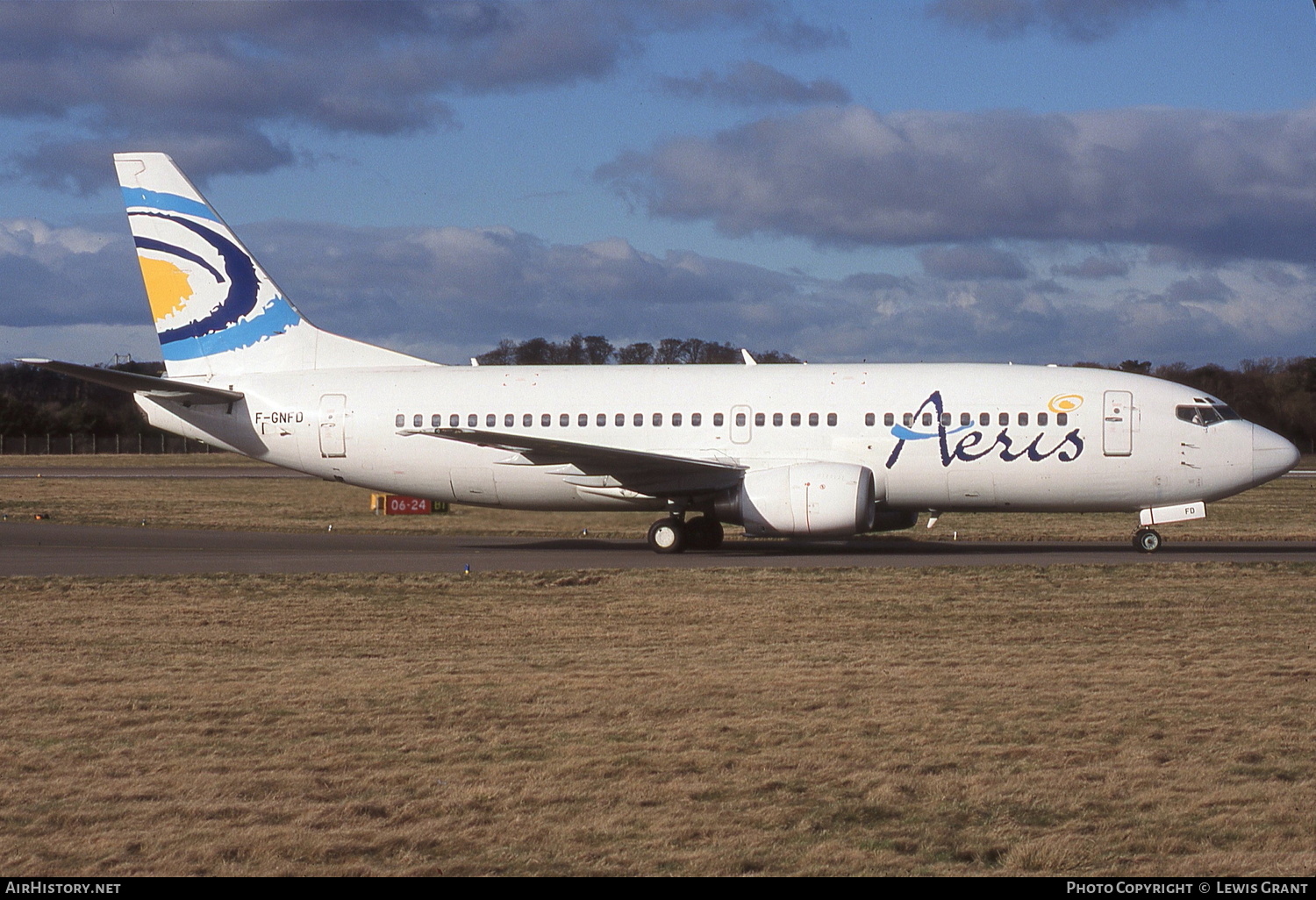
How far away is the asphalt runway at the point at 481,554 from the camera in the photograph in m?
21.1

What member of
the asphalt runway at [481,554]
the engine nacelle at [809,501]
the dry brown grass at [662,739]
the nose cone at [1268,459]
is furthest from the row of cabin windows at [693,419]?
the dry brown grass at [662,739]

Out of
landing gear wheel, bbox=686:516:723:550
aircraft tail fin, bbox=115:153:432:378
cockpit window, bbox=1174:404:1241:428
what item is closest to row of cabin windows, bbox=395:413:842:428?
landing gear wheel, bbox=686:516:723:550

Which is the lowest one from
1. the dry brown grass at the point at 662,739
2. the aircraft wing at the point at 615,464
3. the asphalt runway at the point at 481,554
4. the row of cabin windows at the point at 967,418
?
the dry brown grass at the point at 662,739

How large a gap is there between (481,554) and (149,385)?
720 cm

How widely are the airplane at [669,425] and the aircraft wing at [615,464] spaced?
0.05 meters

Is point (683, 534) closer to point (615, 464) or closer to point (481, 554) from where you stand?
point (615, 464)

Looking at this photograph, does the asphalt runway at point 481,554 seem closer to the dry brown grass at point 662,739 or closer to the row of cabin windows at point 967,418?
the row of cabin windows at point 967,418

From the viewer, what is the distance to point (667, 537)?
78.5ft

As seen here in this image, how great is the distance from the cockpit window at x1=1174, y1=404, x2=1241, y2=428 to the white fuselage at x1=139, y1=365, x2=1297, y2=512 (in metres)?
0.07

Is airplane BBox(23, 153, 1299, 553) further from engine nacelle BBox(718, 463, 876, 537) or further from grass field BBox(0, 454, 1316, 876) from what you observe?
grass field BBox(0, 454, 1316, 876)

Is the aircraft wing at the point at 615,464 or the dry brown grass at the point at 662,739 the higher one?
the aircraft wing at the point at 615,464

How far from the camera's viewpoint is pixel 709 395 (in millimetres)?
24453

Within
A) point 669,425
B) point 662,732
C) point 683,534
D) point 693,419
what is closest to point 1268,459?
point 693,419
